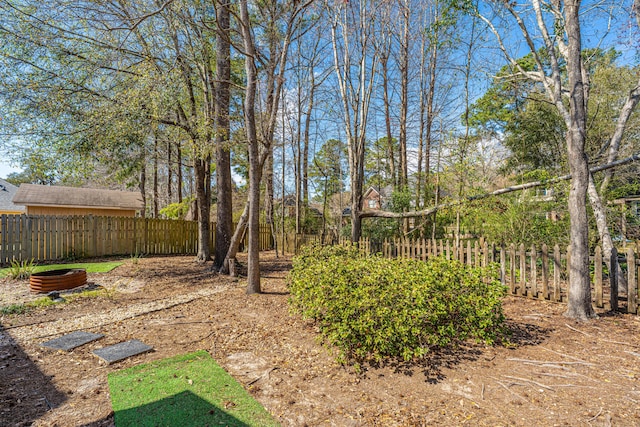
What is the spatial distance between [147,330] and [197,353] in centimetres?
117

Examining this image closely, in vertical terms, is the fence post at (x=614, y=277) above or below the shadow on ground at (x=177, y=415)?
above

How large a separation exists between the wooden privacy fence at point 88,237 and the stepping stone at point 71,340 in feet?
25.7

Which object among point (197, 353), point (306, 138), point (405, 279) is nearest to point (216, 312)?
point (197, 353)

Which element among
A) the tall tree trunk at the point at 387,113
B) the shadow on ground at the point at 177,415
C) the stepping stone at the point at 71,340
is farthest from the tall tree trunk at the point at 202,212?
the shadow on ground at the point at 177,415

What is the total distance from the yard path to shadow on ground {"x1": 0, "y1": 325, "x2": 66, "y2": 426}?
23.4 inches

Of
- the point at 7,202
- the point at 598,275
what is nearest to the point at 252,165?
the point at 598,275

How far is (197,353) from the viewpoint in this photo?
3500 millimetres

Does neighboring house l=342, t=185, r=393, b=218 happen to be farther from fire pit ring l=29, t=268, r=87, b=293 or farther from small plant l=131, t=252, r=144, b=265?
fire pit ring l=29, t=268, r=87, b=293

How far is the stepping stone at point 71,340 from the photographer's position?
365 cm

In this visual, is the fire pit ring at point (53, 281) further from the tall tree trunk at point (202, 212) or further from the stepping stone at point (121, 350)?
the tall tree trunk at point (202, 212)

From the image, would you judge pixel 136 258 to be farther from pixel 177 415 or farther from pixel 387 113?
pixel 387 113

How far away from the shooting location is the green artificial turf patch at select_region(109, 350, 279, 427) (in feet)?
7.58

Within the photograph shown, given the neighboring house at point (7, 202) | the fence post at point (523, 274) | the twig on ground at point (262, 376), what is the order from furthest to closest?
the neighboring house at point (7, 202) → the fence post at point (523, 274) → the twig on ground at point (262, 376)

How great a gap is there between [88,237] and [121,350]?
937cm
